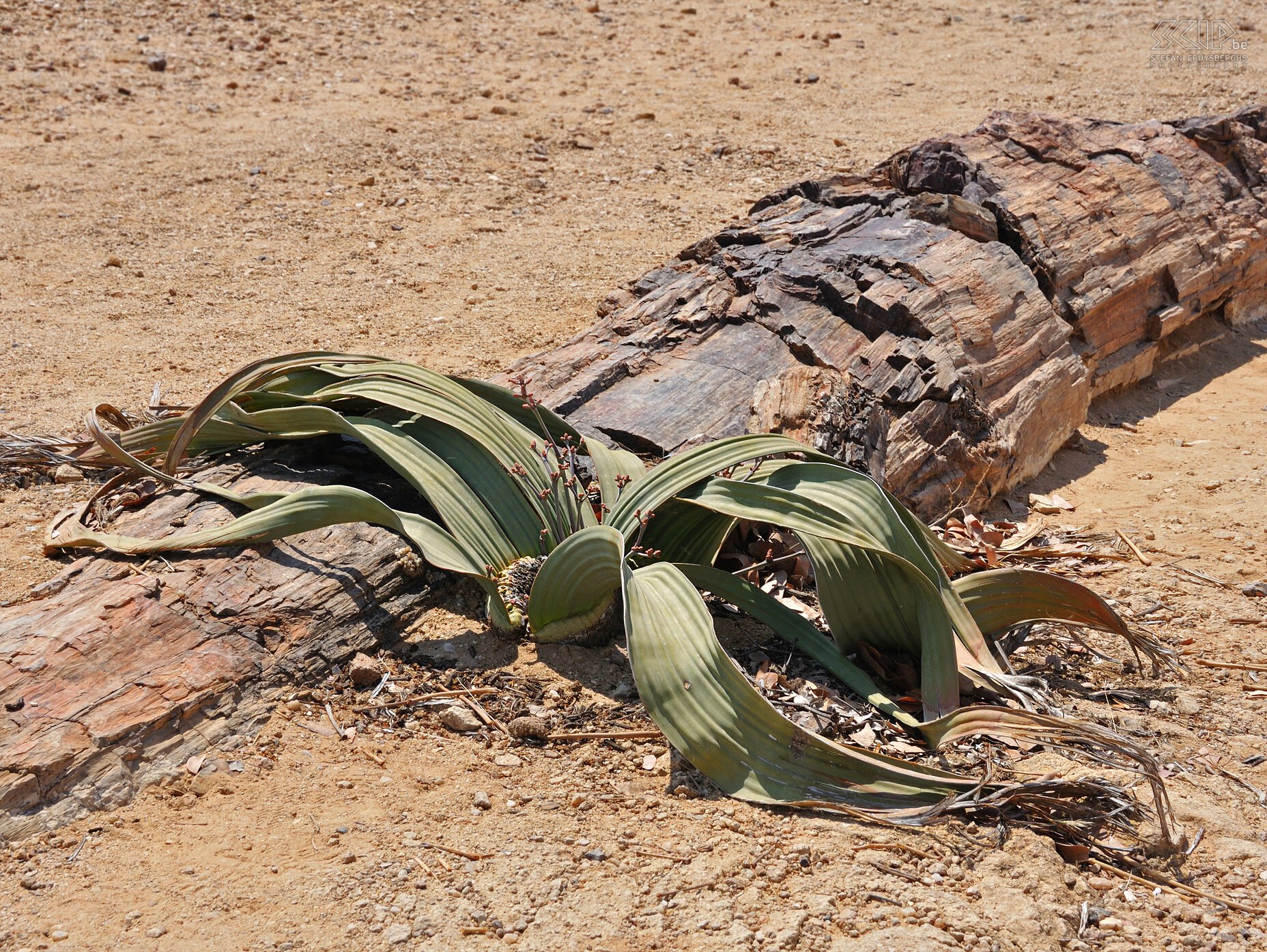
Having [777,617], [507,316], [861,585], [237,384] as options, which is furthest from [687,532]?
[507,316]

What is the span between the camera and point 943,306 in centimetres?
338

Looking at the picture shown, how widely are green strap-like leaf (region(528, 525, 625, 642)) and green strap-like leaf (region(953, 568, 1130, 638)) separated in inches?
31.6

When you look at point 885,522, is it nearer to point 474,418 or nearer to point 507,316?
point 474,418

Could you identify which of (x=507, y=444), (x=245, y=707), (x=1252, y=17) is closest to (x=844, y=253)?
(x=507, y=444)

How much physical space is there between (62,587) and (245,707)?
19.4 inches

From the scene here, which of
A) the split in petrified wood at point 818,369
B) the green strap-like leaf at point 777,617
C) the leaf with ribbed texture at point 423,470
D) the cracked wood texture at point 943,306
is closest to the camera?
the split in petrified wood at point 818,369

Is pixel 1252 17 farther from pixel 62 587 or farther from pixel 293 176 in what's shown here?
pixel 62 587

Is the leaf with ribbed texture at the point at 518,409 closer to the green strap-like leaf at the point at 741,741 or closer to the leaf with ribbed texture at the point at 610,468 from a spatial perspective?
the leaf with ribbed texture at the point at 610,468

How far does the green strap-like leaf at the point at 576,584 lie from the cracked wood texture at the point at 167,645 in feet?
1.01

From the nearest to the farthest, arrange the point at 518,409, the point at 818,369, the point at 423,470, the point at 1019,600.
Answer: the point at 1019,600 → the point at 423,470 → the point at 518,409 → the point at 818,369

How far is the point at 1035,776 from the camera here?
210 cm

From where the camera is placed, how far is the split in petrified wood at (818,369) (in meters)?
2.08

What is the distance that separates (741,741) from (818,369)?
57.5 inches

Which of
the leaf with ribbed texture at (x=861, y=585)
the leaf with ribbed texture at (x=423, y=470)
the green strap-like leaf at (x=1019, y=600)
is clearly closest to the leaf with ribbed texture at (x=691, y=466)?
the leaf with ribbed texture at (x=861, y=585)
